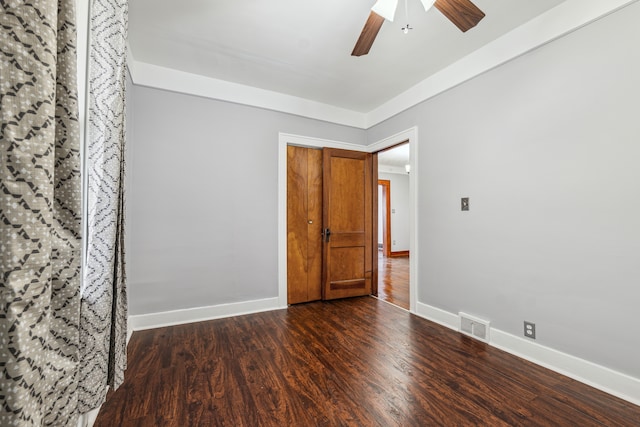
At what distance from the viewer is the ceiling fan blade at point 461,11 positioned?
153cm

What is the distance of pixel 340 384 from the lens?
1.81 m

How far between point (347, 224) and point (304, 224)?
2.02ft

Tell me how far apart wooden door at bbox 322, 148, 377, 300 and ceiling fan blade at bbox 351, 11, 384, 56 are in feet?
5.58

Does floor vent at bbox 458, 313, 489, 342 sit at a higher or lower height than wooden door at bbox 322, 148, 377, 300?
lower

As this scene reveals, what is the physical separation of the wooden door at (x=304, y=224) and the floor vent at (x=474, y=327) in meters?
1.76

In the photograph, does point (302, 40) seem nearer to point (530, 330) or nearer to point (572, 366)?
point (530, 330)

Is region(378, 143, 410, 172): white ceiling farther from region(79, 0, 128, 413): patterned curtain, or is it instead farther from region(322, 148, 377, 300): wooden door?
region(79, 0, 128, 413): patterned curtain

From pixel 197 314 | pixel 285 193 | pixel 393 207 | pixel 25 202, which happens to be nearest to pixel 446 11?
pixel 25 202

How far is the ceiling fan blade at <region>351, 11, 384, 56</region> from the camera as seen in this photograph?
1.71 metres

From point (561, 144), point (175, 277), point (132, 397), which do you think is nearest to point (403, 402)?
point (132, 397)

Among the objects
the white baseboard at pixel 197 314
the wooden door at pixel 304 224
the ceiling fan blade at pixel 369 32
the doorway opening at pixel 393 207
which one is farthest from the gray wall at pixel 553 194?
the doorway opening at pixel 393 207

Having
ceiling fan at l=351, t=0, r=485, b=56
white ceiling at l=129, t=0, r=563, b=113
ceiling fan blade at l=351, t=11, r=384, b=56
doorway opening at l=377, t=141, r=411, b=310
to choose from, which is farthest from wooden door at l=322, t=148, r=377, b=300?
doorway opening at l=377, t=141, r=411, b=310

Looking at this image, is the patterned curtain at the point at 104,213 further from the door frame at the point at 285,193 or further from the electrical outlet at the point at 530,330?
the electrical outlet at the point at 530,330

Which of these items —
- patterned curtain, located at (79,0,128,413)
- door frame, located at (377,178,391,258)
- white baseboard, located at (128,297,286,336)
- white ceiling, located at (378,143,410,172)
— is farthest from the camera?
door frame, located at (377,178,391,258)
